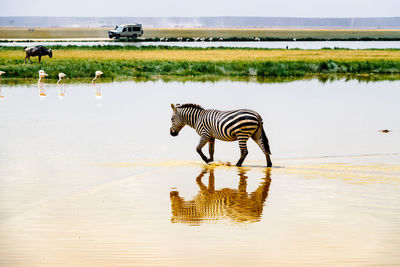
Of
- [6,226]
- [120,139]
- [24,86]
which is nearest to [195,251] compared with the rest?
[6,226]

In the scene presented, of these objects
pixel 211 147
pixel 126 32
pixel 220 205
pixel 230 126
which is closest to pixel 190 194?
pixel 220 205

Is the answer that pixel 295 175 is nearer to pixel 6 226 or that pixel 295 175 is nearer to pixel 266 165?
pixel 266 165

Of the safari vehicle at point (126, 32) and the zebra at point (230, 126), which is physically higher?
the zebra at point (230, 126)

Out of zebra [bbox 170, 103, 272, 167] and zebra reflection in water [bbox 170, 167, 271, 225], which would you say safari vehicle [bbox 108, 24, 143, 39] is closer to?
zebra [bbox 170, 103, 272, 167]

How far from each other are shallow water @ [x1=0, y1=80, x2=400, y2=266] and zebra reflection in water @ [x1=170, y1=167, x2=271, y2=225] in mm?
17

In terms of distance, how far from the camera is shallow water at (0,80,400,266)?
977cm

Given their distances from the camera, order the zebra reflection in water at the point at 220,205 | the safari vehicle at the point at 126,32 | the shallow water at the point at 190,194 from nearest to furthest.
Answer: the shallow water at the point at 190,194
the zebra reflection in water at the point at 220,205
the safari vehicle at the point at 126,32

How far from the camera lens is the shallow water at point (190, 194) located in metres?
9.77

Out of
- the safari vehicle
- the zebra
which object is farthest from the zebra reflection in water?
the safari vehicle

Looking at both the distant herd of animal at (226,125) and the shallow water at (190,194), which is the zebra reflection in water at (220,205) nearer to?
the shallow water at (190,194)

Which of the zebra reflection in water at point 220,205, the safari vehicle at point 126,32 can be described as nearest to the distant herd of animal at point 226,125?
the zebra reflection in water at point 220,205

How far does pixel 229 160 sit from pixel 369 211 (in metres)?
5.68

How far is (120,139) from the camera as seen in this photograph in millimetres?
20672

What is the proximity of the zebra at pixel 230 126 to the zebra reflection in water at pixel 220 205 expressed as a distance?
1.18 metres
